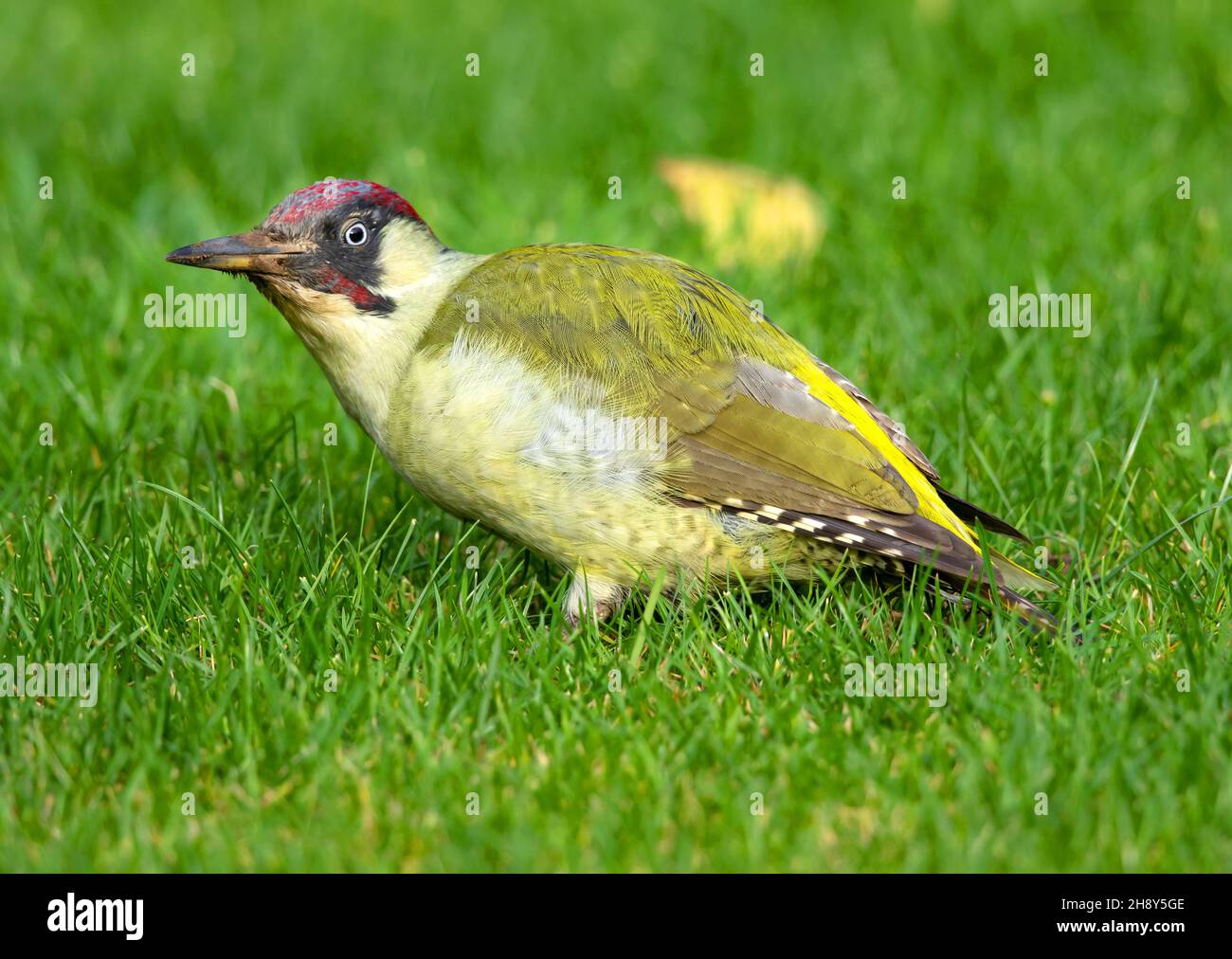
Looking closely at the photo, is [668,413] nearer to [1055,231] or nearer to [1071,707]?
[1071,707]

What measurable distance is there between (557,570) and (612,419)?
79cm

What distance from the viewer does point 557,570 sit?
4590mm

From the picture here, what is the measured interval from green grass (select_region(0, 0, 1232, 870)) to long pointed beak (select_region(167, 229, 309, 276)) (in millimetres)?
623

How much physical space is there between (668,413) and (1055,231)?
3.08 metres

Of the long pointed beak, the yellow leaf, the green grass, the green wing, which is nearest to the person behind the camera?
the green grass

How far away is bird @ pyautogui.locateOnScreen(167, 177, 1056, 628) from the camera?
3.92 meters

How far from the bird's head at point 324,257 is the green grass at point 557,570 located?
1.55ft

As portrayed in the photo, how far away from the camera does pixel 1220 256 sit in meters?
6.12

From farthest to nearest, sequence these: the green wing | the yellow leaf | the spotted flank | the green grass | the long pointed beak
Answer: the yellow leaf < the long pointed beak < the green wing < the spotted flank < the green grass

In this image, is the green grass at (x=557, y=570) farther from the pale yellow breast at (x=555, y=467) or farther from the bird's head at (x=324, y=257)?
the bird's head at (x=324, y=257)

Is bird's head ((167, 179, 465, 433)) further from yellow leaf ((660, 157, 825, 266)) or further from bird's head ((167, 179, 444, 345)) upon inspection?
yellow leaf ((660, 157, 825, 266))

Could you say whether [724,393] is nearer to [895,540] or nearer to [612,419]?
[612,419]

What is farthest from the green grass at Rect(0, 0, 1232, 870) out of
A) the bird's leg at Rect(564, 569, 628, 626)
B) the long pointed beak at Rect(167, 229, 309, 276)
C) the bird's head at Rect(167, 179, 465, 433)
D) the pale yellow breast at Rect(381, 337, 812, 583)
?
the long pointed beak at Rect(167, 229, 309, 276)

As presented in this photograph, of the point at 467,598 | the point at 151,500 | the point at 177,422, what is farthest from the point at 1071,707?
the point at 177,422
